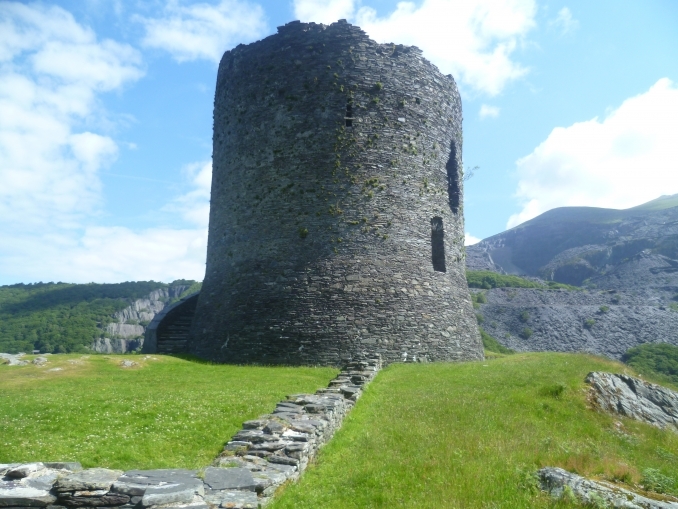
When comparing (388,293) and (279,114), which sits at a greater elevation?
(279,114)

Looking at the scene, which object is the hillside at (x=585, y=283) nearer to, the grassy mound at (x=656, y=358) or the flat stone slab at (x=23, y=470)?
the grassy mound at (x=656, y=358)

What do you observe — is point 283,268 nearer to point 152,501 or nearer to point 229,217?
point 229,217

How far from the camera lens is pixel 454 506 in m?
5.32

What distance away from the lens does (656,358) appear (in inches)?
1674

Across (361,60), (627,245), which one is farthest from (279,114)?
(627,245)

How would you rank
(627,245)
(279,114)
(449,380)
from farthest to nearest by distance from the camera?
(627,245) → (279,114) → (449,380)

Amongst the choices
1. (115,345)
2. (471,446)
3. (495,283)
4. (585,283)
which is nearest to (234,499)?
(471,446)

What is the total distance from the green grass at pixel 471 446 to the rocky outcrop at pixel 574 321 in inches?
1478

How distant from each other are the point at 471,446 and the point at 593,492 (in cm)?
212

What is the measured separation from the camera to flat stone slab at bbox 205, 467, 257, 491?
5043 millimetres

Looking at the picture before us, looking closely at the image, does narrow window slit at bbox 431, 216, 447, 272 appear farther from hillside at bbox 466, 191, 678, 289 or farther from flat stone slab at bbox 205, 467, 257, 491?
hillside at bbox 466, 191, 678, 289

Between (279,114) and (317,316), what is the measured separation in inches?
310

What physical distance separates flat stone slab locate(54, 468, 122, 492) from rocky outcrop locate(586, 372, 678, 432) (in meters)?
10.0

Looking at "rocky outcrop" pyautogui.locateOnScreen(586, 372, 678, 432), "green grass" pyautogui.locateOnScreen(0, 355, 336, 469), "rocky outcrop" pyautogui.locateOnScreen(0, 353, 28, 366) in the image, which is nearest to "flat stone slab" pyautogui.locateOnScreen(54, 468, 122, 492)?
"green grass" pyautogui.locateOnScreen(0, 355, 336, 469)
